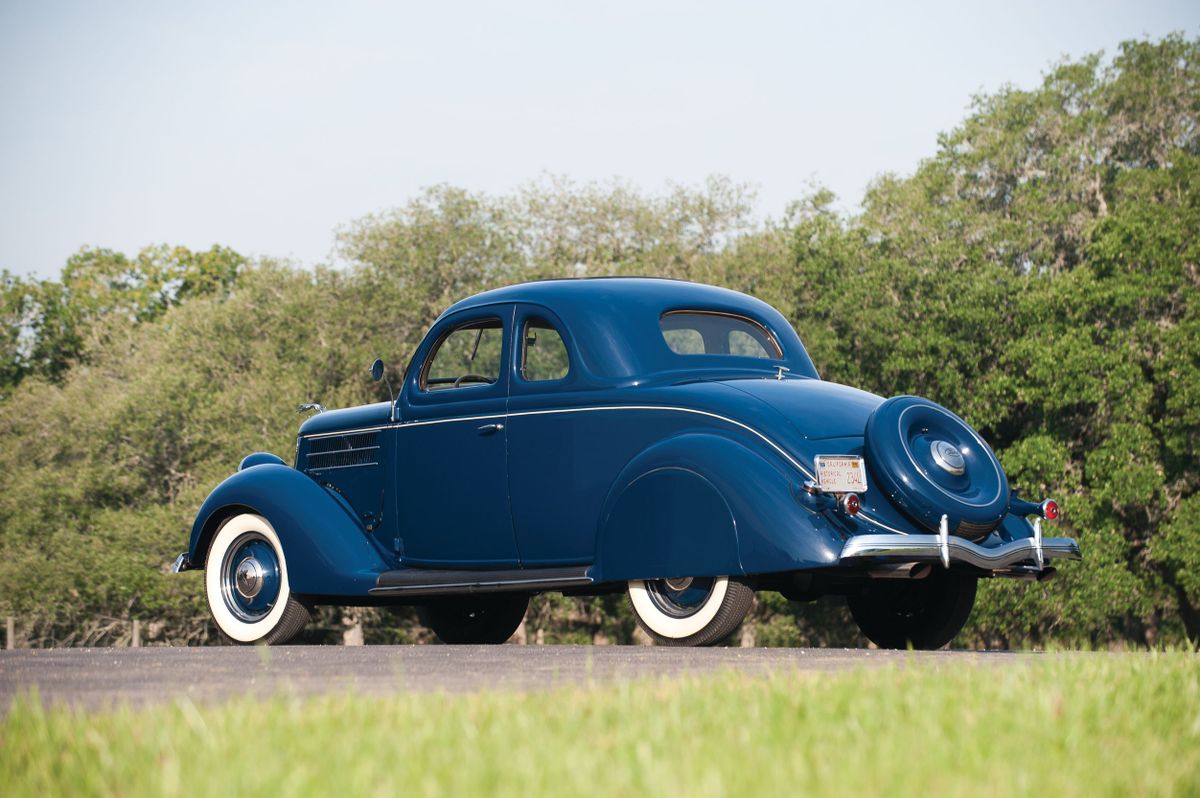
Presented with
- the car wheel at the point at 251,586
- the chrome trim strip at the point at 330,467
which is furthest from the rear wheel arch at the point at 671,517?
the car wheel at the point at 251,586

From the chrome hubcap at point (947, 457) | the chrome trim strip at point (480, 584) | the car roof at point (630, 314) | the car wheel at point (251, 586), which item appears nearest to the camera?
the chrome hubcap at point (947, 457)

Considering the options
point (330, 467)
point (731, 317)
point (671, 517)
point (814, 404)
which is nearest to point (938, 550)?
point (814, 404)

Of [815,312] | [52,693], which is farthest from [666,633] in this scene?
[815,312]

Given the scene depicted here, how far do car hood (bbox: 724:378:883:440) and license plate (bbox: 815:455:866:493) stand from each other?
200mm

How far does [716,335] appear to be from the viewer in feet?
33.6

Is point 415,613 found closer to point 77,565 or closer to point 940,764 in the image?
point 77,565

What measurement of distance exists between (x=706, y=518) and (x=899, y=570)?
1.10m

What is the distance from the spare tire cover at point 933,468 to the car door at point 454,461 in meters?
2.56

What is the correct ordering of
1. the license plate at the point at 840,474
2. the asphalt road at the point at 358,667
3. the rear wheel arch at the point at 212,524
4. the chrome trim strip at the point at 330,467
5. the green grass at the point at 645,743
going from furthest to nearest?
1. the rear wheel arch at the point at 212,524
2. the chrome trim strip at the point at 330,467
3. the license plate at the point at 840,474
4. the asphalt road at the point at 358,667
5. the green grass at the point at 645,743

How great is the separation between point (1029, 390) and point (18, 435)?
27577 mm

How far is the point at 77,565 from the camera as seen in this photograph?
36375mm

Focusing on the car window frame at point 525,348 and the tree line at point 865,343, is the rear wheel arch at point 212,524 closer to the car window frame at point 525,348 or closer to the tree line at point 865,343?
the car window frame at point 525,348

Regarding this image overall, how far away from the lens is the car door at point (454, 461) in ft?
32.1

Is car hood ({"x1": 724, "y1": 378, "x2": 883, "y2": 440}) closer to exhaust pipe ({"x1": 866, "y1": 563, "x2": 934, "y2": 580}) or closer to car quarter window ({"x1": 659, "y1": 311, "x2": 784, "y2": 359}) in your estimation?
car quarter window ({"x1": 659, "y1": 311, "x2": 784, "y2": 359})
